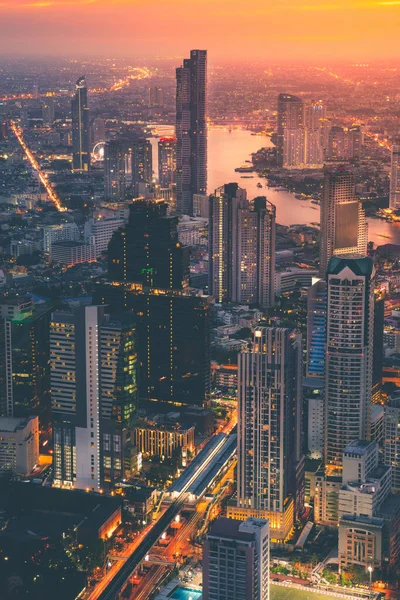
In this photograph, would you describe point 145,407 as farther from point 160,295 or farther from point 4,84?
point 4,84

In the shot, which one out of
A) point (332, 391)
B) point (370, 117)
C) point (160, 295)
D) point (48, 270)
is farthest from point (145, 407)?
point (370, 117)

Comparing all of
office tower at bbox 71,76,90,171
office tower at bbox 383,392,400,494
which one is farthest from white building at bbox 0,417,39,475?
office tower at bbox 71,76,90,171

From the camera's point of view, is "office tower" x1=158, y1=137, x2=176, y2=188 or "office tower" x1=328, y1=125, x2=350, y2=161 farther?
"office tower" x1=328, y1=125, x2=350, y2=161

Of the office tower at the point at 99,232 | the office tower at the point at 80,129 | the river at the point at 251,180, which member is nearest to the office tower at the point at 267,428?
the office tower at the point at 99,232

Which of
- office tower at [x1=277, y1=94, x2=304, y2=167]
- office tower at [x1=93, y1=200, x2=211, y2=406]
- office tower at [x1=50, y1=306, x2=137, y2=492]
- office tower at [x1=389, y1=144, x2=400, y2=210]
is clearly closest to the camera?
office tower at [x1=50, y1=306, x2=137, y2=492]

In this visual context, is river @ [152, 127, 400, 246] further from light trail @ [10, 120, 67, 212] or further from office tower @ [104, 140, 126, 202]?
light trail @ [10, 120, 67, 212]

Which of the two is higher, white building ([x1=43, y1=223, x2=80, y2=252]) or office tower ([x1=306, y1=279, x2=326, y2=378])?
office tower ([x1=306, y1=279, x2=326, y2=378])
